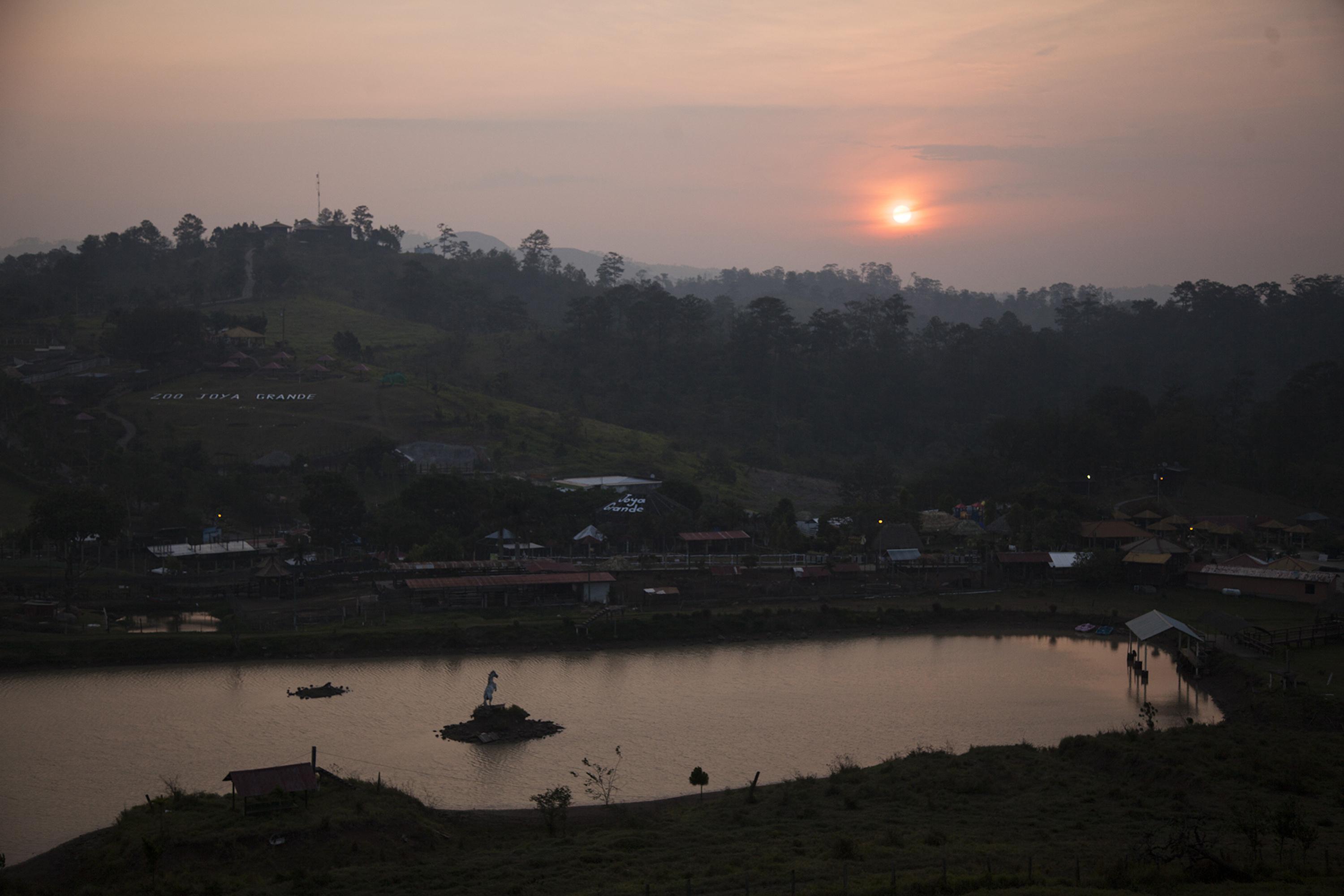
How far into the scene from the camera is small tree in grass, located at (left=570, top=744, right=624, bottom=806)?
1407 cm

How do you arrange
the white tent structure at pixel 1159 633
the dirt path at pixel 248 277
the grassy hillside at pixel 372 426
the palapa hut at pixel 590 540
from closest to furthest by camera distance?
the white tent structure at pixel 1159 633
the palapa hut at pixel 590 540
the grassy hillside at pixel 372 426
the dirt path at pixel 248 277

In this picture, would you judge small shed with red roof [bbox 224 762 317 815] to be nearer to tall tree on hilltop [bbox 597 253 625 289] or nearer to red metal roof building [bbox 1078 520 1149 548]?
red metal roof building [bbox 1078 520 1149 548]

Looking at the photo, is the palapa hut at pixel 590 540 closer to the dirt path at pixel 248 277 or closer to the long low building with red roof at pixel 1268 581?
the long low building with red roof at pixel 1268 581

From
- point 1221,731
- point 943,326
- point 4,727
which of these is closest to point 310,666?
point 4,727

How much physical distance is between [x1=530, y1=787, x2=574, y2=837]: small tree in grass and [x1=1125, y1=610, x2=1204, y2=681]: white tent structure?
1275 centimetres

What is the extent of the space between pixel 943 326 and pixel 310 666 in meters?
58.2

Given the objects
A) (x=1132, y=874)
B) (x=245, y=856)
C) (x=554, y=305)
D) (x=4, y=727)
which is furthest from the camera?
(x=554, y=305)

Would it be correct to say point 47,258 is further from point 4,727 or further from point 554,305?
point 4,727

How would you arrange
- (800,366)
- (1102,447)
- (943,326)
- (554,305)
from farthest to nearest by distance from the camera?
(554,305), (943,326), (800,366), (1102,447)

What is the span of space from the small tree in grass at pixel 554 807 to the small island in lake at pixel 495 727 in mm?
3695

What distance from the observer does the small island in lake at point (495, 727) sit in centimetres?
1645

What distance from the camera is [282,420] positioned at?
41.5 meters

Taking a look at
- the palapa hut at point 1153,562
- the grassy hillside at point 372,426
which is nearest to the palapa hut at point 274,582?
the grassy hillside at point 372,426

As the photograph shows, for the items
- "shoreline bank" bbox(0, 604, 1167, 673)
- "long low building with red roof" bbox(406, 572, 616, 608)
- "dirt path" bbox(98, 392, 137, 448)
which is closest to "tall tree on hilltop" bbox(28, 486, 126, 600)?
"shoreline bank" bbox(0, 604, 1167, 673)
